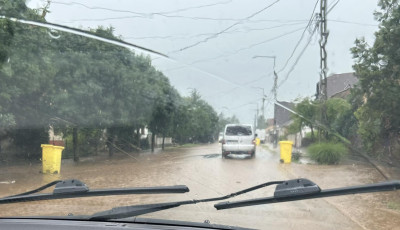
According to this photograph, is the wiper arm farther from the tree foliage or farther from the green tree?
the green tree

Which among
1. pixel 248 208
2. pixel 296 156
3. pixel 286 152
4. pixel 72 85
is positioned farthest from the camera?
pixel 296 156

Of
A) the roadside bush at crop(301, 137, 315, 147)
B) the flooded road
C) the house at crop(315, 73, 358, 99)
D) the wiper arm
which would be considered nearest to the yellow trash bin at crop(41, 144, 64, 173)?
the flooded road

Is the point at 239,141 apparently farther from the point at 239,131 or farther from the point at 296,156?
the point at 296,156

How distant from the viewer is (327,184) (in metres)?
8.63

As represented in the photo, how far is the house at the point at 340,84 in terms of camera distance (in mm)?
9969

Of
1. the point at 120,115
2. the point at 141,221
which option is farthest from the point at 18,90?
the point at 141,221

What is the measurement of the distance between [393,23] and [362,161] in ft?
14.1

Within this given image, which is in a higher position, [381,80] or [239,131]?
[381,80]

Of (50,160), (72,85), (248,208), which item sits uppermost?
(72,85)

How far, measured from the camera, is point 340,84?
11.1 meters

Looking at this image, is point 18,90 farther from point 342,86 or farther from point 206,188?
point 342,86

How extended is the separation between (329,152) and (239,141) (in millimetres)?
7885

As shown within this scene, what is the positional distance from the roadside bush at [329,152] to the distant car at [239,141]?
21.4 feet

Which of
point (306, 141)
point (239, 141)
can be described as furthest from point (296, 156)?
point (239, 141)
